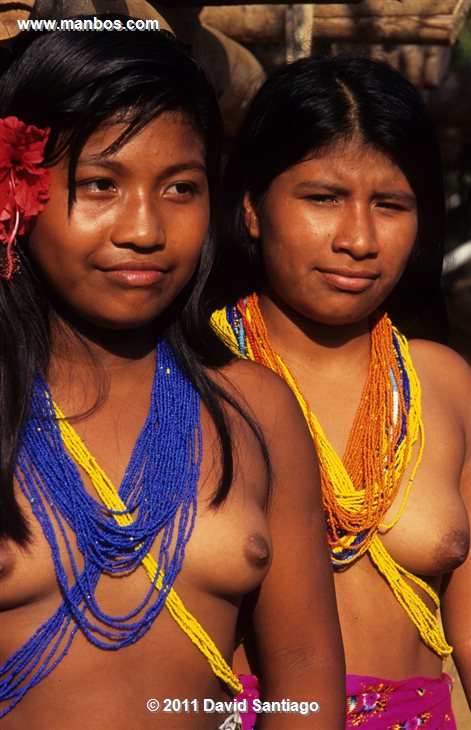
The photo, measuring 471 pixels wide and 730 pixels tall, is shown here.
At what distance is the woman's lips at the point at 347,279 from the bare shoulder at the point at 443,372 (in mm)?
407

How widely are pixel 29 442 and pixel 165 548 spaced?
34cm

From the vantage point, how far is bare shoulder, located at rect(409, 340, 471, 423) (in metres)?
3.04

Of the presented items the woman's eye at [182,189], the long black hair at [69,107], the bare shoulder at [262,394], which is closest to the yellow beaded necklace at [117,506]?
the long black hair at [69,107]

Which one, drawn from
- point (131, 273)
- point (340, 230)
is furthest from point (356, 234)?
point (131, 273)

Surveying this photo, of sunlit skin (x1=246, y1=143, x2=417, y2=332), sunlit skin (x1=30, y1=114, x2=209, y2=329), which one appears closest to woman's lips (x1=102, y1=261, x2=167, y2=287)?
sunlit skin (x1=30, y1=114, x2=209, y2=329)

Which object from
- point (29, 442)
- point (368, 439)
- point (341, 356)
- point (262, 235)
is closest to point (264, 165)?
point (262, 235)

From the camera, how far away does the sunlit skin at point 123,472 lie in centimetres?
218

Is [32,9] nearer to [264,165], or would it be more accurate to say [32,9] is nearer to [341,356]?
[264,165]

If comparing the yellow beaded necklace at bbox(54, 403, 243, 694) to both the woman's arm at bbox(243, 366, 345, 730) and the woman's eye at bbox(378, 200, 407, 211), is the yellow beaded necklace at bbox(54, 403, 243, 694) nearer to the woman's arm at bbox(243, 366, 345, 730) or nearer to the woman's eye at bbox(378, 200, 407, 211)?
the woman's arm at bbox(243, 366, 345, 730)

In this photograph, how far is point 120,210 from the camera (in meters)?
2.18

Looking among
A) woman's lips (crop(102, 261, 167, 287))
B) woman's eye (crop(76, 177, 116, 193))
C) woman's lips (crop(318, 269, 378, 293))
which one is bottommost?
woman's lips (crop(318, 269, 378, 293))

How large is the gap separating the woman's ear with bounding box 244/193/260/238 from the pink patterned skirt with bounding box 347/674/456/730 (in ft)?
3.63

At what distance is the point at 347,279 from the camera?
2725 mm

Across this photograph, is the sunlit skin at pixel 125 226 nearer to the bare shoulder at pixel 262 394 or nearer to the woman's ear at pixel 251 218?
the bare shoulder at pixel 262 394
